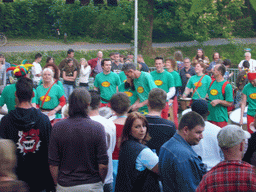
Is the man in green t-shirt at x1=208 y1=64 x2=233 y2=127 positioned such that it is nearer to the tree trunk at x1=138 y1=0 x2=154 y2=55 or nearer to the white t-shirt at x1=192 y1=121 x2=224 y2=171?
the white t-shirt at x1=192 y1=121 x2=224 y2=171

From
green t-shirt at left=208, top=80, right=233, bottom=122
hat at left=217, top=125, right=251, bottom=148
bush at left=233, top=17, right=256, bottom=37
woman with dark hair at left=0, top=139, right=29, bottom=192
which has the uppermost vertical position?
bush at left=233, top=17, right=256, bottom=37

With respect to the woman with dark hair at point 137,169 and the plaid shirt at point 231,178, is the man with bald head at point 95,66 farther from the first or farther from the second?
the plaid shirt at point 231,178

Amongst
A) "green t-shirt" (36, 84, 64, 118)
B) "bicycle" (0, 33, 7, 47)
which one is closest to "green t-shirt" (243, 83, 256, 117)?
"green t-shirt" (36, 84, 64, 118)

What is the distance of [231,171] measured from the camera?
2451 mm

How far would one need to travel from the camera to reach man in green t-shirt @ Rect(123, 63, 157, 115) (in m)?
6.44

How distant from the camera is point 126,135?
3363mm

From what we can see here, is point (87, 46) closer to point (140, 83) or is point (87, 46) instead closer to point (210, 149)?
point (140, 83)

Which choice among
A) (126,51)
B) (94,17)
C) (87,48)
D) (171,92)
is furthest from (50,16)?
(171,92)

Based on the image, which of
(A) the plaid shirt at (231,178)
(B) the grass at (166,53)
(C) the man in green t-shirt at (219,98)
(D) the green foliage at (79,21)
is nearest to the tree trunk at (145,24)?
(B) the grass at (166,53)

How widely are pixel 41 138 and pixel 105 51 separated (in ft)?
62.0

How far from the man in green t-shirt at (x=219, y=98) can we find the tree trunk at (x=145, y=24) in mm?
15267

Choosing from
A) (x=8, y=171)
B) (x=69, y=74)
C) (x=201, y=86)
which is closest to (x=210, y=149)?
(x=8, y=171)

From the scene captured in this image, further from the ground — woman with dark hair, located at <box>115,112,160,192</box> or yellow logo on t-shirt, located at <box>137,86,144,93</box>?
yellow logo on t-shirt, located at <box>137,86,144,93</box>

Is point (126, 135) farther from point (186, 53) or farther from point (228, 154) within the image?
point (186, 53)
